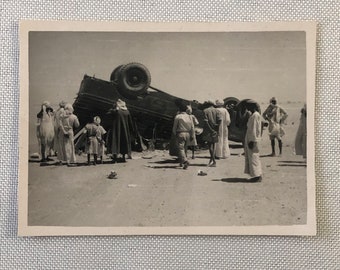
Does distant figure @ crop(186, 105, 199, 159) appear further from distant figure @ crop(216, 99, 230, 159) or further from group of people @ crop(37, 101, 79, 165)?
group of people @ crop(37, 101, 79, 165)

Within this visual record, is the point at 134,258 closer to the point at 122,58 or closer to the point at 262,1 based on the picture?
the point at 122,58

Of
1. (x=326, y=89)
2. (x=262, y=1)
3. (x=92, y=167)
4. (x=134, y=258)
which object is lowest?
(x=134, y=258)

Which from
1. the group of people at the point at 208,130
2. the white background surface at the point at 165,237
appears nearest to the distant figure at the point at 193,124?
the group of people at the point at 208,130

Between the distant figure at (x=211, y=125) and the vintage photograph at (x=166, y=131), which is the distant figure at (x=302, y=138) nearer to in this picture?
the vintage photograph at (x=166, y=131)

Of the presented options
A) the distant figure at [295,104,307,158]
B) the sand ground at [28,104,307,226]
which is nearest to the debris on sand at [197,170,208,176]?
the sand ground at [28,104,307,226]

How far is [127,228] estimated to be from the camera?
66 cm

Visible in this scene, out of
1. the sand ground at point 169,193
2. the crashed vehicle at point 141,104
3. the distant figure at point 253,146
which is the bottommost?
the sand ground at point 169,193

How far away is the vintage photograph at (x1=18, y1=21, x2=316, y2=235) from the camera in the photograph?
660 millimetres

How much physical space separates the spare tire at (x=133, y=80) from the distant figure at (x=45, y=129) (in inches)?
4.0

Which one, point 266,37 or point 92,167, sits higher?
point 266,37

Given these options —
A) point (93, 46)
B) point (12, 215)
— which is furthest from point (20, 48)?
point (12, 215)

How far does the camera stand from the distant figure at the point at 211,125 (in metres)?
0.67

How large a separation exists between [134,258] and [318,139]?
0.30 meters

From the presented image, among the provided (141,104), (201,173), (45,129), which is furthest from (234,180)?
(45,129)
